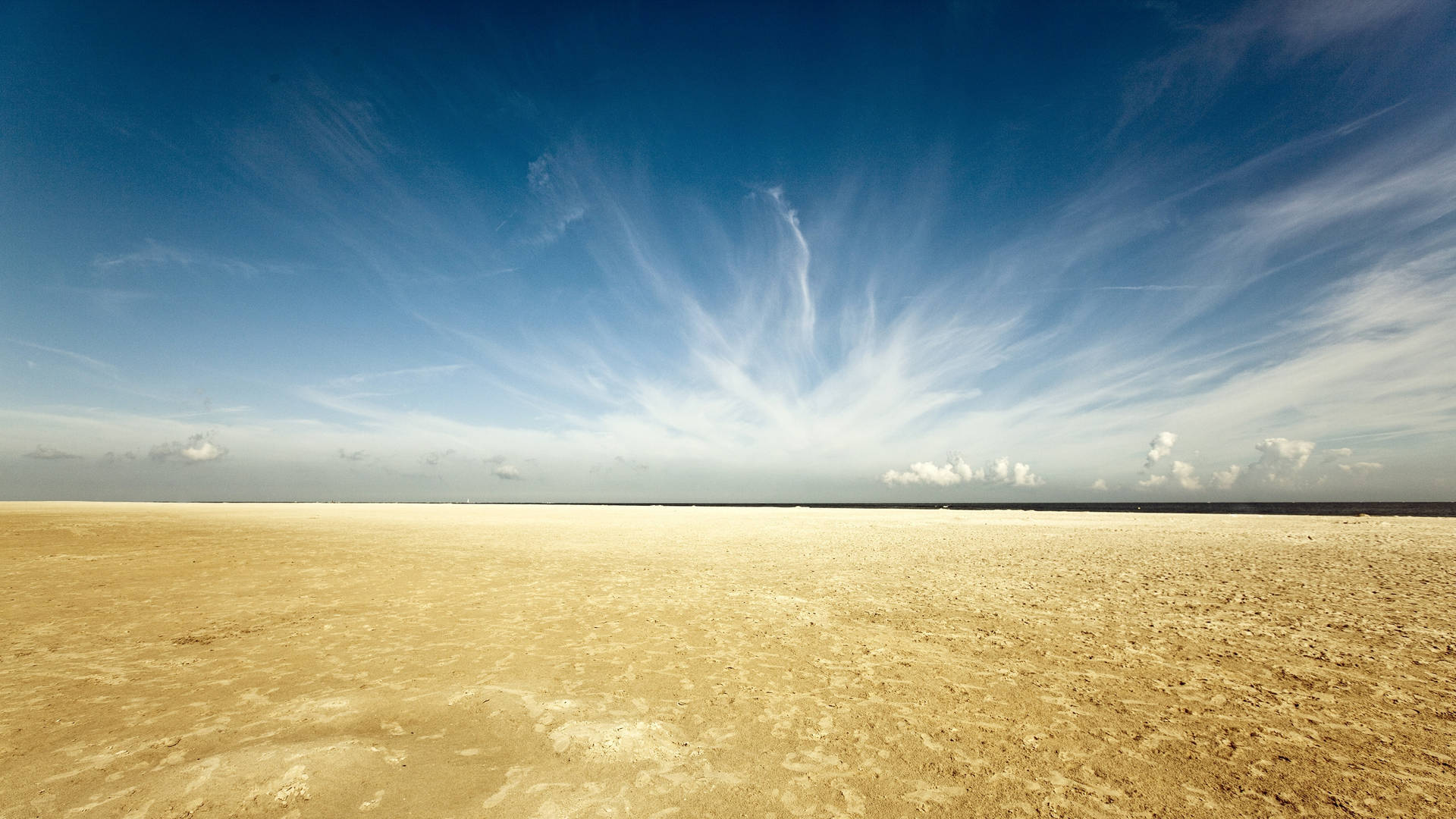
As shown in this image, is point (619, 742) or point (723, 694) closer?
point (619, 742)

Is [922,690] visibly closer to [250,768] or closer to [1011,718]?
[1011,718]

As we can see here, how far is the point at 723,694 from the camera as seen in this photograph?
25.4ft

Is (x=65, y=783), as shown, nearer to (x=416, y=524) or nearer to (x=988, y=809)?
(x=988, y=809)

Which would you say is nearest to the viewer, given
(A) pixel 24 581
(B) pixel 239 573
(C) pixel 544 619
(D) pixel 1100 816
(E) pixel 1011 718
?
(D) pixel 1100 816

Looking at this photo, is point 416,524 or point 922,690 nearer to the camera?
point 922,690

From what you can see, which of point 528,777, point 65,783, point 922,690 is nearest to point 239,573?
point 65,783

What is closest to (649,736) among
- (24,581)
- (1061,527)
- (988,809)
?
(988,809)

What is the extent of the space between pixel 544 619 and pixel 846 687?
22.8ft

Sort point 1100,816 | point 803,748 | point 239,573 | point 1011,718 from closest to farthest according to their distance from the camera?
point 1100,816 < point 803,748 < point 1011,718 < point 239,573

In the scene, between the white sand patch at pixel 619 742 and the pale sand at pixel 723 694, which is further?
the white sand patch at pixel 619 742

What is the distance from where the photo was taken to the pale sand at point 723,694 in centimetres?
530

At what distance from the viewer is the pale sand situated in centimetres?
530

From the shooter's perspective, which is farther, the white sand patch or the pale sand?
the white sand patch

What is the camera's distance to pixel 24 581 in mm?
14609
